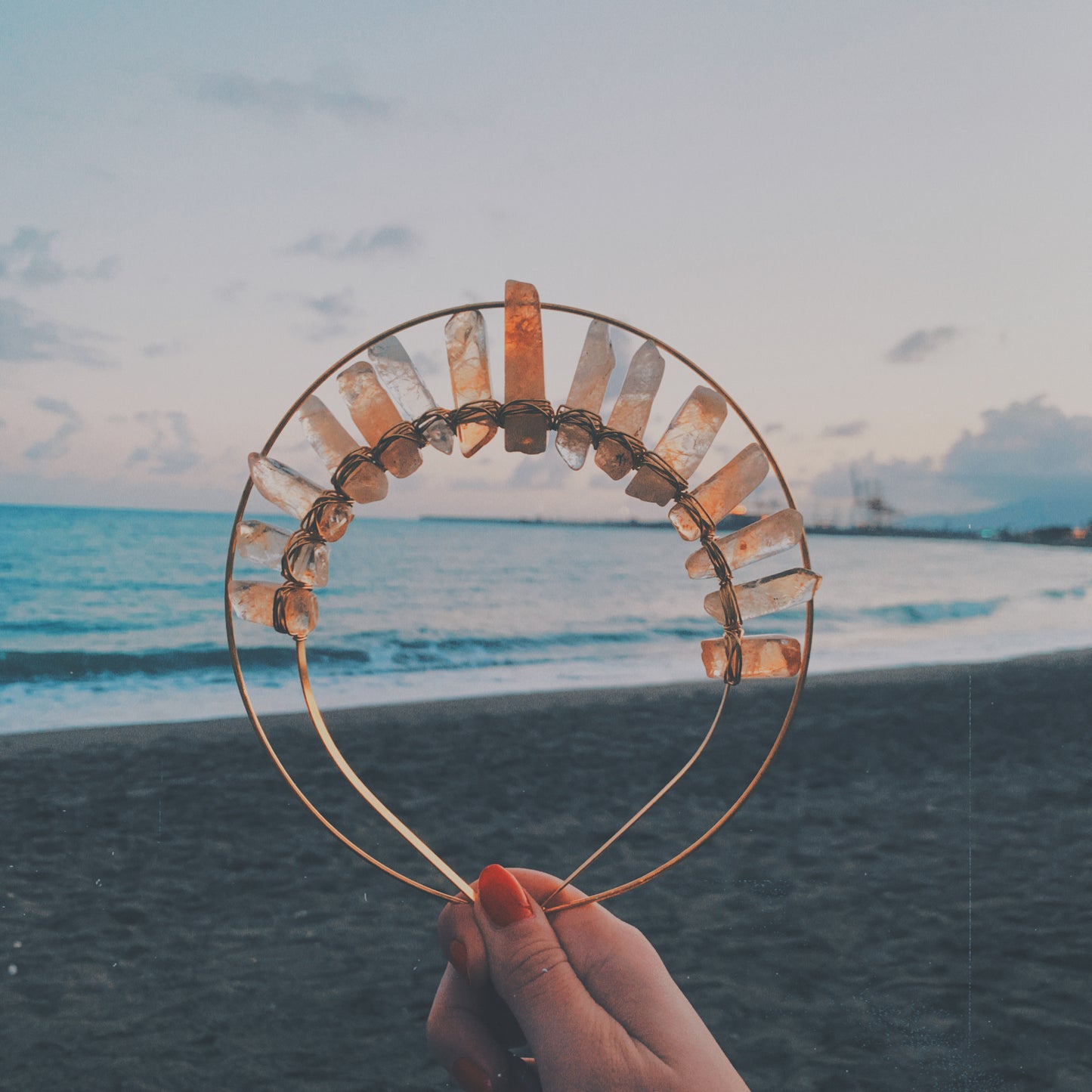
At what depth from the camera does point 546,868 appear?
16.5ft

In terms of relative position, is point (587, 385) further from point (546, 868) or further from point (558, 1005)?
point (546, 868)

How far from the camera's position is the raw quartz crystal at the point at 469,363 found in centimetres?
134

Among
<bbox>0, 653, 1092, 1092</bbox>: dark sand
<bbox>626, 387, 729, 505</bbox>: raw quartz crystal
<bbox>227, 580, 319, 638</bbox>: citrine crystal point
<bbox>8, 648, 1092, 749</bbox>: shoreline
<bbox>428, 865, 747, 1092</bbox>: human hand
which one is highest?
<bbox>626, 387, 729, 505</bbox>: raw quartz crystal

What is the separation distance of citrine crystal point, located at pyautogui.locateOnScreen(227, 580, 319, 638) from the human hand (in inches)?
20.4

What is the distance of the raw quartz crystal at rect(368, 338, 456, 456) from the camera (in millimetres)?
1350

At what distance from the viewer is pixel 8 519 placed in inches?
1763

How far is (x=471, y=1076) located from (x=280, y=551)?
3.04ft

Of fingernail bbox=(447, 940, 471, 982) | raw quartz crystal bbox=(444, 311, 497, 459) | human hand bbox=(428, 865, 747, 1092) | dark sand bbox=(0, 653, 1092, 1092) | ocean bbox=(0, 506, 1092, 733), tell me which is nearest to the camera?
human hand bbox=(428, 865, 747, 1092)

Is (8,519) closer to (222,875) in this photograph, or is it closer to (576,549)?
(576,549)

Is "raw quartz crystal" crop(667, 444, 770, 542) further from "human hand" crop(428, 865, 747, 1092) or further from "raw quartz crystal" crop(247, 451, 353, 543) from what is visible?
"human hand" crop(428, 865, 747, 1092)

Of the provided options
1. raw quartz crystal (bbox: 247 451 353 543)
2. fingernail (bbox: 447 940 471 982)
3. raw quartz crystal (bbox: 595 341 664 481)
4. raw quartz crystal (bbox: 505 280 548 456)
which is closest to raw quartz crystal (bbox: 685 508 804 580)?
raw quartz crystal (bbox: 595 341 664 481)

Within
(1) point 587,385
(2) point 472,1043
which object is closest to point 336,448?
(1) point 587,385

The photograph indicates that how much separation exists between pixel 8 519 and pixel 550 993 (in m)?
51.4

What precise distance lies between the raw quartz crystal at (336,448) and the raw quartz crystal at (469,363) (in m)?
0.16
